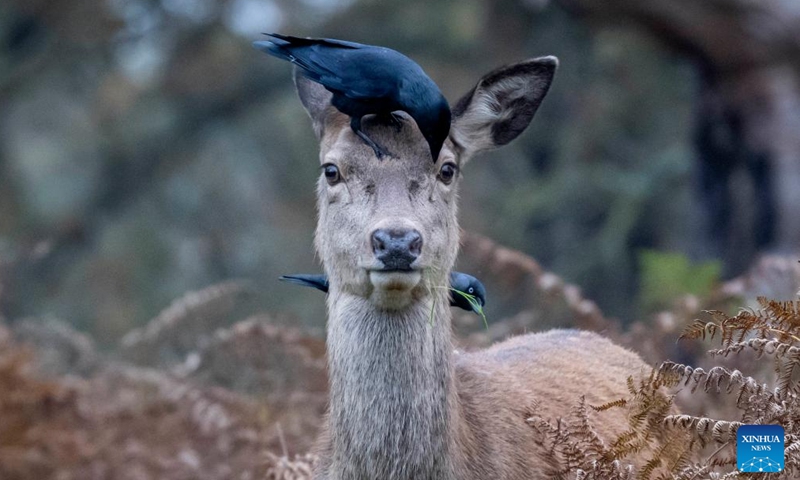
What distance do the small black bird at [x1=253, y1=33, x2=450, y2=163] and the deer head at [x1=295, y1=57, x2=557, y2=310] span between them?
0.40 feet

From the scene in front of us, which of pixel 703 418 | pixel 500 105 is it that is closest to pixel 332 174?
pixel 500 105

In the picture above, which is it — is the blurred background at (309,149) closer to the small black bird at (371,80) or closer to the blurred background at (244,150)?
the blurred background at (244,150)

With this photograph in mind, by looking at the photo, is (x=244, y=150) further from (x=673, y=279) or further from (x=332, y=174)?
(x=332, y=174)

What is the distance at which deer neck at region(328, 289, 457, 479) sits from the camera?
17.5ft

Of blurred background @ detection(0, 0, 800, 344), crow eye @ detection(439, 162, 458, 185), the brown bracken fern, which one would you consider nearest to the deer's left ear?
crow eye @ detection(439, 162, 458, 185)

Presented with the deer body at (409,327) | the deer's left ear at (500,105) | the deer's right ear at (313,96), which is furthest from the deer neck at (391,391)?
the deer's right ear at (313,96)

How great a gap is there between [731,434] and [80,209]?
17389 mm

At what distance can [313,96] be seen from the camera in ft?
21.1

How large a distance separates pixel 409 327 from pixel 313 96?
150cm

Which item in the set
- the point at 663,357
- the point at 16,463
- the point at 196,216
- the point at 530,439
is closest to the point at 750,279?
the point at 663,357

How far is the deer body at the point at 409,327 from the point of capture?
5.36 m

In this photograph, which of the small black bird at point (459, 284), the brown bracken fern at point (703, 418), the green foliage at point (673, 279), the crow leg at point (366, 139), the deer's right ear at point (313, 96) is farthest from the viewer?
the green foliage at point (673, 279)

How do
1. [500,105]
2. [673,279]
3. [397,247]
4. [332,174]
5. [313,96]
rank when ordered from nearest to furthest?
[397,247] → [332,174] → [500,105] → [313,96] → [673,279]

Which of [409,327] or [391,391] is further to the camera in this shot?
[409,327]
